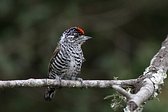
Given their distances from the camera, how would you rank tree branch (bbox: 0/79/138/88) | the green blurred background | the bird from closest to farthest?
tree branch (bbox: 0/79/138/88) → the bird → the green blurred background

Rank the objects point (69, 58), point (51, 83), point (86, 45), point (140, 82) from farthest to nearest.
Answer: point (86, 45) < point (69, 58) < point (51, 83) < point (140, 82)

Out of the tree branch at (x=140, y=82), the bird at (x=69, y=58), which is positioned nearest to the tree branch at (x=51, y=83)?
the tree branch at (x=140, y=82)

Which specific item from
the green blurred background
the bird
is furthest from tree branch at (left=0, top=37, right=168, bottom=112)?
the green blurred background

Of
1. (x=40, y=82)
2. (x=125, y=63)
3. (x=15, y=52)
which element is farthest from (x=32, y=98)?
(x=40, y=82)

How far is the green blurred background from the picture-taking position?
750 cm

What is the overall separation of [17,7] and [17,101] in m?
1.24

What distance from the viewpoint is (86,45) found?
813 cm

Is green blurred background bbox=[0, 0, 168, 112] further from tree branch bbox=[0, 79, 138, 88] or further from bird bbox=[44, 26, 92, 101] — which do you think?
tree branch bbox=[0, 79, 138, 88]

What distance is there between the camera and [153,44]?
25.0 ft

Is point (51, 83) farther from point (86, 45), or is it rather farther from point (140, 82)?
point (86, 45)

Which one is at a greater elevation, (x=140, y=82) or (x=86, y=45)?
→ (x=86, y=45)

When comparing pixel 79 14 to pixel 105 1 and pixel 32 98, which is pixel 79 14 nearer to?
pixel 105 1

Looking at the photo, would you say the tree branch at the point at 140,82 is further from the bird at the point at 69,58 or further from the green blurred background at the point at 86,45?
the green blurred background at the point at 86,45

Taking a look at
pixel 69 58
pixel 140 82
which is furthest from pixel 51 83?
pixel 69 58
